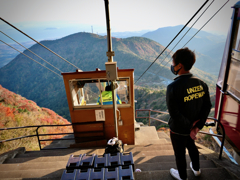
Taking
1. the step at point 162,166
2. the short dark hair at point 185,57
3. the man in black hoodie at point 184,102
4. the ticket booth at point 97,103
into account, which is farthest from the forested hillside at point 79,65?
the short dark hair at point 185,57

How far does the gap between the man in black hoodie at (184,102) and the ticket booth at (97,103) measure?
2611mm

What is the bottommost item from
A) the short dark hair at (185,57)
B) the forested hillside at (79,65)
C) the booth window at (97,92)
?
the forested hillside at (79,65)

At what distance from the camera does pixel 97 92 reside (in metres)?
5.18

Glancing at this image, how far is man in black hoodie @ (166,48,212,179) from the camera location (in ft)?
6.80

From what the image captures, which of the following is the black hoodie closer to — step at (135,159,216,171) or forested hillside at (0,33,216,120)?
step at (135,159,216,171)

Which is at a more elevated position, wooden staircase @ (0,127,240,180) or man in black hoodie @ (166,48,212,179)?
man in black hoodie @ (166,48,212,179)

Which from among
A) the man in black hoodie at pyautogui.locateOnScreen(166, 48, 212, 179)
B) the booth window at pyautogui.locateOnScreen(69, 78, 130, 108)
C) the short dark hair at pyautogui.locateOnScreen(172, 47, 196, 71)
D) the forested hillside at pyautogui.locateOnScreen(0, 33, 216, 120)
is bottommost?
the forested hillside at pyautogui.locateOnScreen(0, 33, 216, 120)

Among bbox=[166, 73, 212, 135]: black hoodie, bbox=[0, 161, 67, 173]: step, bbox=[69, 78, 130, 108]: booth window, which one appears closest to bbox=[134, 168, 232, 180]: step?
bbox=[166, 73, 212, 135]: black hoodie

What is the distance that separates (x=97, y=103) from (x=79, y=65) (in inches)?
3888

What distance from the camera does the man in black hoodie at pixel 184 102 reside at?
81.6 inches

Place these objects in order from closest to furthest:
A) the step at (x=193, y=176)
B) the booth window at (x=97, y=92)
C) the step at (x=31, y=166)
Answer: the step at (x=193, y=176)
the step at (x=31, y=166)
the booth window at (x=97, y=92)

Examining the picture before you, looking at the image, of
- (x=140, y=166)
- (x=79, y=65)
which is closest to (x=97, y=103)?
(x=140, y=166)

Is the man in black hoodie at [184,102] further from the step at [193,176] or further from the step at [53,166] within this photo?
the step at [53,166]

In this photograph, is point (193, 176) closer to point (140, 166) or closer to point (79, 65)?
point (140, 166)
